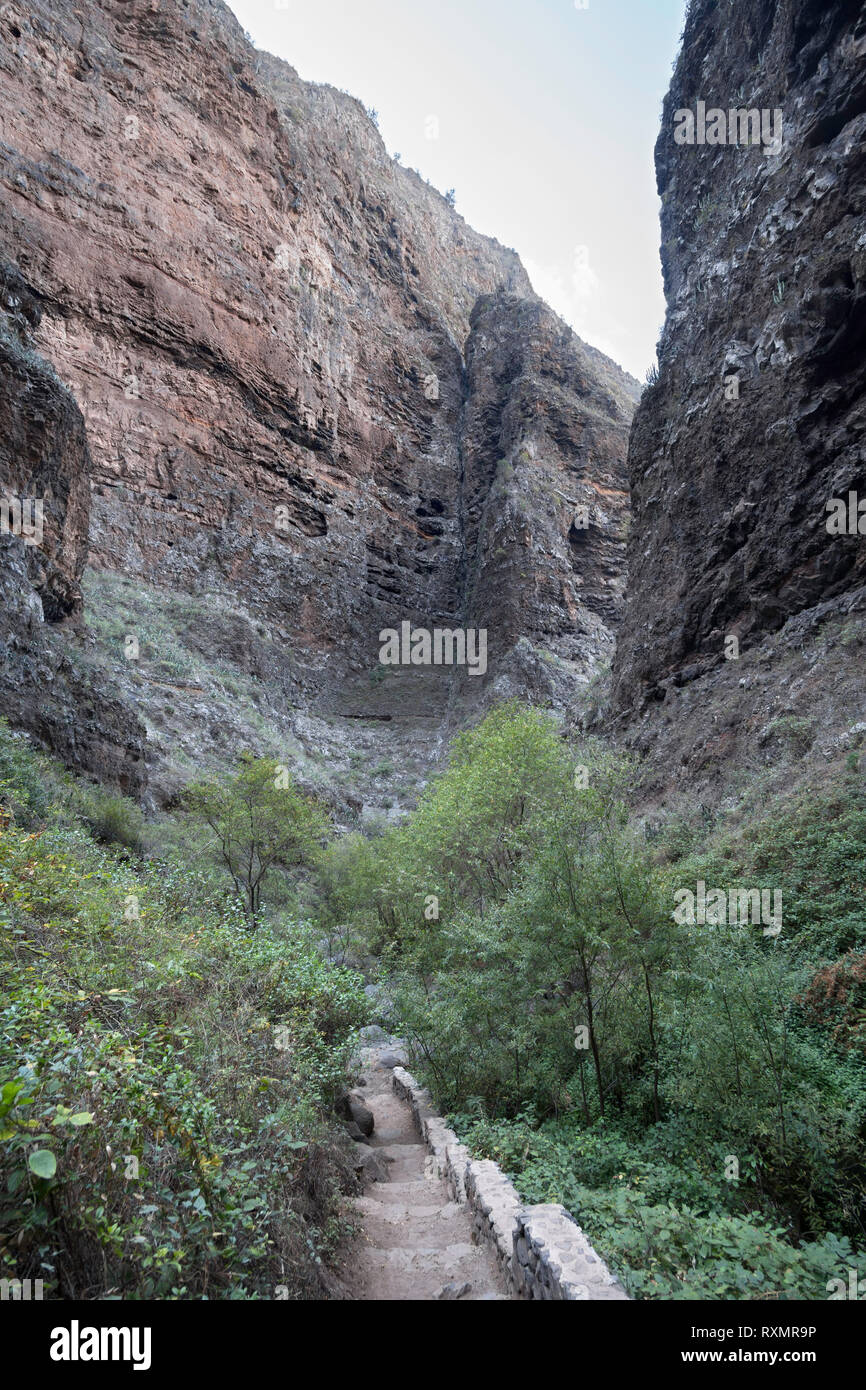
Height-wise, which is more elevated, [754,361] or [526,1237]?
[754,361]

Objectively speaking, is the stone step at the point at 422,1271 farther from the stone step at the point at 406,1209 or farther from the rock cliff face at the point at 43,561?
the rock cliff face at the point at 43,561

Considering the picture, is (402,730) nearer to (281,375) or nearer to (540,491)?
(540,491)

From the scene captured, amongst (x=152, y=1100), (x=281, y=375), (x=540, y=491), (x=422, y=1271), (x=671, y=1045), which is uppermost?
(x=281, y=375)

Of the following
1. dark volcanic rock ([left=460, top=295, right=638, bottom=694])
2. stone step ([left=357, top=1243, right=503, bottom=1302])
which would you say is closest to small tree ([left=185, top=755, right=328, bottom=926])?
stone step ([left=357, top=1243, right=503, bottom=1302])

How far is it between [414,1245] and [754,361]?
20.6 metres

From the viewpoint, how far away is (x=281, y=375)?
4247cm

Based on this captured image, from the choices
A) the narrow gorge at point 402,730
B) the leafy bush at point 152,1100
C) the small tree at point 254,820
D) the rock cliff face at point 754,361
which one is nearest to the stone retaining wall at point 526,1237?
the narrow gorge at point 402,730

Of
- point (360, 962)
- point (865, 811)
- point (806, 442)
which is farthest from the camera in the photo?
point (360, 962)

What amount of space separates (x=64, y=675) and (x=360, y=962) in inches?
453

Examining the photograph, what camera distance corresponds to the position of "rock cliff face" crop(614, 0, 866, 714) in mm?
15227

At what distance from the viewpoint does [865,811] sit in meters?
9.23

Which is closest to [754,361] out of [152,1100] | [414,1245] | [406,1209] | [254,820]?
[254,820]
